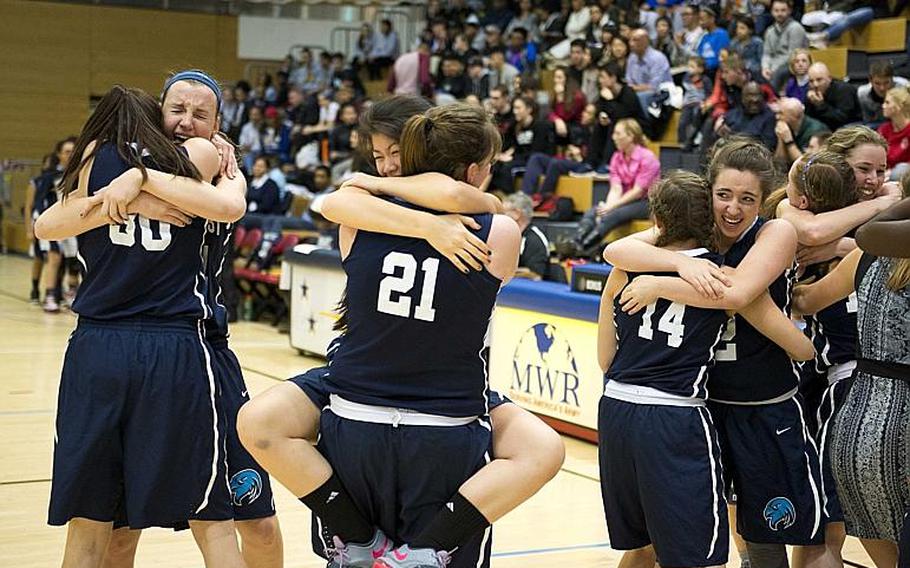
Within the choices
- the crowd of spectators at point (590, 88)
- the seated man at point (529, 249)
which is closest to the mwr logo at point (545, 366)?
the seated man at point (529, 249)

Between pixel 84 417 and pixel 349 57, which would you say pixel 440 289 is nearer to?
pixel 84 417

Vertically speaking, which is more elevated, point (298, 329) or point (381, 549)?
point (381, 549)

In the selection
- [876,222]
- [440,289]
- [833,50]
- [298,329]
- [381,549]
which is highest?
[833,50]

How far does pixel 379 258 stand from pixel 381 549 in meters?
0.64

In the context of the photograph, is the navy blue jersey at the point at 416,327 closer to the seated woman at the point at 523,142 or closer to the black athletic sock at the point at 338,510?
the black athletic sock at the point at 338,510

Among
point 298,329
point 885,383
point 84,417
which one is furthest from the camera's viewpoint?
point 298,329

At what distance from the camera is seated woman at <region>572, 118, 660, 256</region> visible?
10.5 m

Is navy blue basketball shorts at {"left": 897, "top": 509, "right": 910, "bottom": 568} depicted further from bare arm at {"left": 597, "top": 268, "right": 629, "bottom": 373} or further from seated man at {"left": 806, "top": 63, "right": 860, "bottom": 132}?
seated man at {"left": 806, "top": 63, "right": 860, "bottom": 132}

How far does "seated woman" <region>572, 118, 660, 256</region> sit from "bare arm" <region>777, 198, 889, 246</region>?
6.73 metres

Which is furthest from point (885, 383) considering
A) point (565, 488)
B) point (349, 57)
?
point (349, 57)

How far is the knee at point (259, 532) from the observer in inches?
137

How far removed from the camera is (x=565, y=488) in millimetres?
6074

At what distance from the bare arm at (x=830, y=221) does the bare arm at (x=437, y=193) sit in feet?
4.16

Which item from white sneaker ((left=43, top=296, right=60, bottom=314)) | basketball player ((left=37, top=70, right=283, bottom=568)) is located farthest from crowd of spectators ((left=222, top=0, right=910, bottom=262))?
basketball player ((left=37, top=70, right=283, bottom=568))
